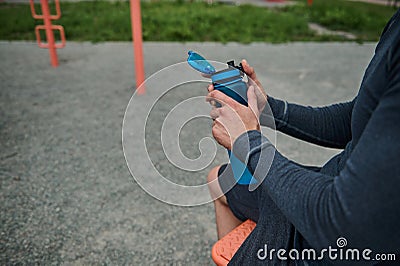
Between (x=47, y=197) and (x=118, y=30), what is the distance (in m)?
4.10

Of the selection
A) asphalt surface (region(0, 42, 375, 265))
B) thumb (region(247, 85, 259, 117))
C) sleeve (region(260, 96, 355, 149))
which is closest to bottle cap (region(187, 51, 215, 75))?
thumb (region(247, 85, 259, 117))

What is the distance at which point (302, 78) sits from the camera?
12.8 feet

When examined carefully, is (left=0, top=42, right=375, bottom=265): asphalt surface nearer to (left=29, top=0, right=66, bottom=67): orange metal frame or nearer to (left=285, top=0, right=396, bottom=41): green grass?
(left=29, top=0, right=66, bottom=67): orange metal frame

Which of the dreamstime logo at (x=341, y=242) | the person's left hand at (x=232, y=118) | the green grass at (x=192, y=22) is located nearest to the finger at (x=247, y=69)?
the person's left hand at (x=232, y=118)

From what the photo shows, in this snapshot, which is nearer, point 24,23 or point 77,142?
point 77,142

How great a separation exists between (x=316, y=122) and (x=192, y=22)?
17.3 ft

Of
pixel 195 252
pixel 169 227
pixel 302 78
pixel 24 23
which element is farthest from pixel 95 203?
pixel 24 23

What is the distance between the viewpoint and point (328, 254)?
76 cm

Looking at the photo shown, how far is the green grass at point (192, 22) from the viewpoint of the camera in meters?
5.41

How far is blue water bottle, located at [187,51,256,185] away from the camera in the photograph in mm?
861

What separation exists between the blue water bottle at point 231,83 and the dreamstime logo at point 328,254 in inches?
6.4

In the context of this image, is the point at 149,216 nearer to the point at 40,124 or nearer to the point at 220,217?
the point at 220,217

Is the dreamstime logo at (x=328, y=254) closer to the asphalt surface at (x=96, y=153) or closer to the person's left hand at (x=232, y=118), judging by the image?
the person's left hand at (x=232, y=118)

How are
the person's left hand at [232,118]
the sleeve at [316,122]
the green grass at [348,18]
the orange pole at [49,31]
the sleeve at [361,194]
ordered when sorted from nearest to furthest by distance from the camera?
the sleeve at [361,194]
the person's left hand at [232,118]
the sleeve at [316,122]
the orange pole at [49,31]
the green grass at [348,18]
